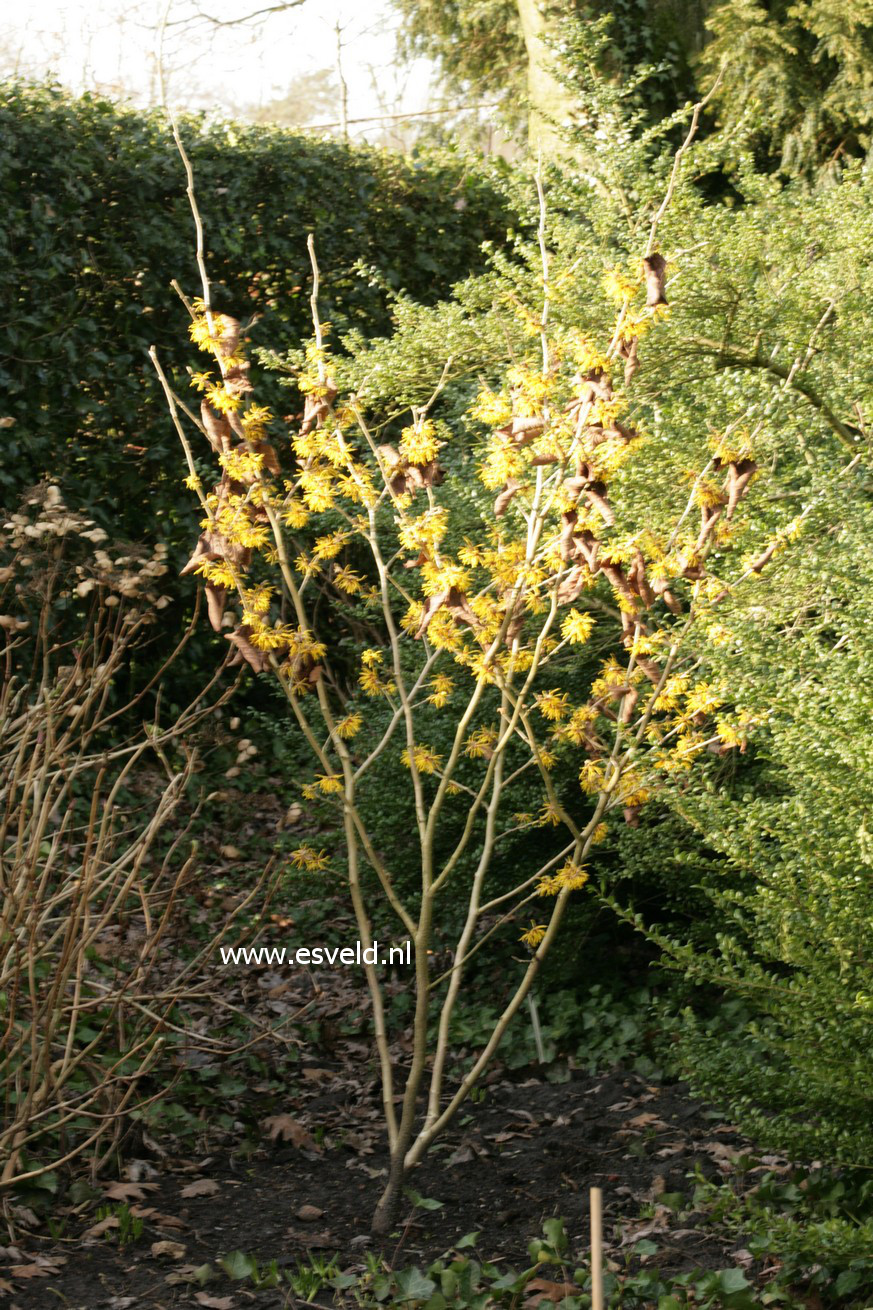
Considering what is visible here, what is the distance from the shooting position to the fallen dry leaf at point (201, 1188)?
3.20m

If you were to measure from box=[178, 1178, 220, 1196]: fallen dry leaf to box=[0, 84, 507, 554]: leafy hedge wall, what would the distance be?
310 cm

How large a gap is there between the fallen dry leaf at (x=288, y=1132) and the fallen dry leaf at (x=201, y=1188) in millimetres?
301

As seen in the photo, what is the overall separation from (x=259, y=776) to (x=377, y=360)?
2.66 m

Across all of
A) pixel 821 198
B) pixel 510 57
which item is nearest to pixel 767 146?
pixel 510 57

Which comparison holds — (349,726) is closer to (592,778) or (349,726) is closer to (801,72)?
(592,778)

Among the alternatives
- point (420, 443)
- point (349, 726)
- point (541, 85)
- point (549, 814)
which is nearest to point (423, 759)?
point (349, 726)

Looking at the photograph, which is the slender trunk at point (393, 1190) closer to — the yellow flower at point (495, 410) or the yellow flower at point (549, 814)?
the yellow flower at point (549, 814)

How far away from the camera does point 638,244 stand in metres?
4.09

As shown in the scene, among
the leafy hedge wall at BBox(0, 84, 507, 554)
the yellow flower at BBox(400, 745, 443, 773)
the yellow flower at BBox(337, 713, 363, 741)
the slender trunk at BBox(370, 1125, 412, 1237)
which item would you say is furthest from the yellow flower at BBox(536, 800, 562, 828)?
the leafy hedge wall at BBox(0, 84, 507, 554)

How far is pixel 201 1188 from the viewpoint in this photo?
3.22 metres

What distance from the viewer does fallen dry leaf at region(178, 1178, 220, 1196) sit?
10.5 feet

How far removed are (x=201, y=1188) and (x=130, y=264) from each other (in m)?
4.15

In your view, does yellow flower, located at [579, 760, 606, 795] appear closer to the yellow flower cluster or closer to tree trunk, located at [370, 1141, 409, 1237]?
the yellow flower cluster

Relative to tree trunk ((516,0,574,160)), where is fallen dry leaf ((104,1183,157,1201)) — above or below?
below
